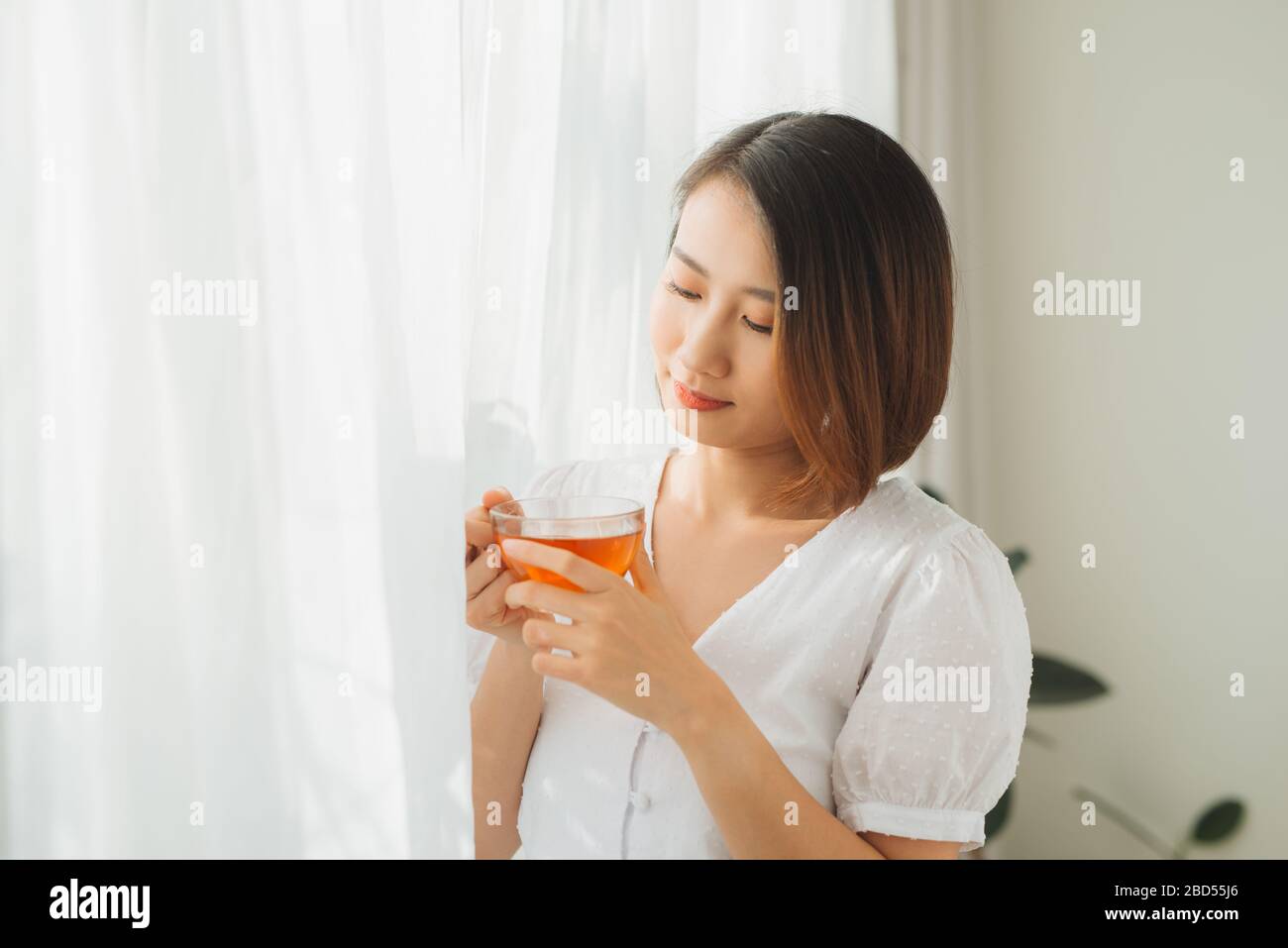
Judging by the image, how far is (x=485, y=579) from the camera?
91 centimetres

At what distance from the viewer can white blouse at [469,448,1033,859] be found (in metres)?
0.95

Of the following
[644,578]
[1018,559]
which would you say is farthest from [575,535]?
[1018,559]

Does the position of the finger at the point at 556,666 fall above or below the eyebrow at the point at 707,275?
below

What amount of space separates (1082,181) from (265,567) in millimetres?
1887

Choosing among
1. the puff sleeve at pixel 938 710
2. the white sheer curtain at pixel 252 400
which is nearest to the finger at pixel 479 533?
the white sheer curtain at pixel 252 400

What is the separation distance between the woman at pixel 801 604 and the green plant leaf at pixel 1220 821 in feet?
4.50

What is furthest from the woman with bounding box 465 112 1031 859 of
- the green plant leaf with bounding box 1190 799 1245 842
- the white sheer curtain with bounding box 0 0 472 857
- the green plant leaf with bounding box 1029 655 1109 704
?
the green plant leaf with bounding box 1190 799 1245 842

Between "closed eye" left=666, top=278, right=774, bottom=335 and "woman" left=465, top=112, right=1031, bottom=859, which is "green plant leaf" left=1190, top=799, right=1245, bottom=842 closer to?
"woman" left=465, top=112, right=1031, bottom=859

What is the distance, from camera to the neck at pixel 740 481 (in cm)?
112

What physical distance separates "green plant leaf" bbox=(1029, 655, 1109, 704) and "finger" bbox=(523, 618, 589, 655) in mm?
1568

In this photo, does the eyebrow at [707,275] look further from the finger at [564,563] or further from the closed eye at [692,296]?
the finger at [564,563]

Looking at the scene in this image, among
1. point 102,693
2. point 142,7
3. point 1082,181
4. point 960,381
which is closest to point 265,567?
point 102,693

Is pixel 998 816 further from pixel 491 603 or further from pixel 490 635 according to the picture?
pixel 491 603

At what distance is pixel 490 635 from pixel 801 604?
0.30 metres
